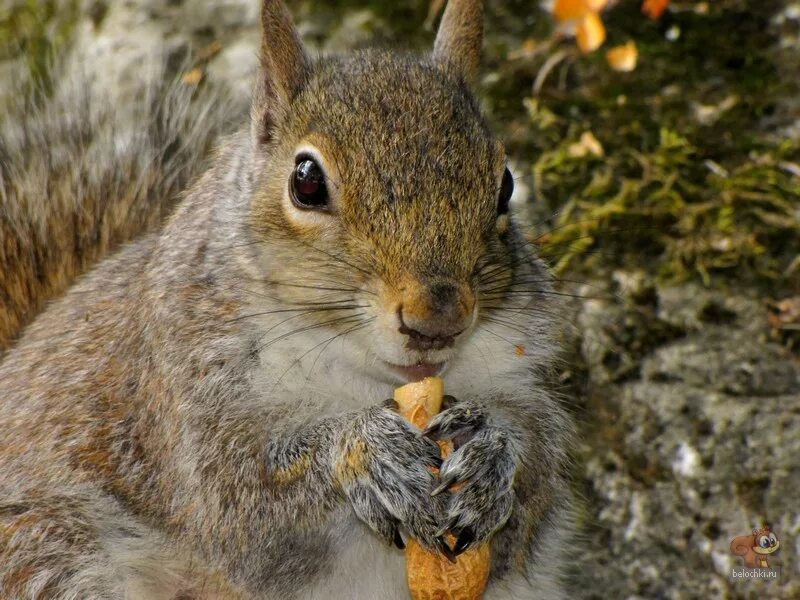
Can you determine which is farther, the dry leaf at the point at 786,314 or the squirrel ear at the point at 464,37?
the dry leaf at the point at 786,314

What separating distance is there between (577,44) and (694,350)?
1104mm

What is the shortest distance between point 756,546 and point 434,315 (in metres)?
1.13

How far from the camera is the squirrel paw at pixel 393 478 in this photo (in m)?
2.02

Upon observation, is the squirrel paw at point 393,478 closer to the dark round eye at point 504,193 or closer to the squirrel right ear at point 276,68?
the dark round eye at point 504,193

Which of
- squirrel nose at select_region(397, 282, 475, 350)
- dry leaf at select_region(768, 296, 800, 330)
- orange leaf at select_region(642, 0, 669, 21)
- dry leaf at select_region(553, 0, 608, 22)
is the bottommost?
dry leaf at select_region(768, 296, 800, 330)

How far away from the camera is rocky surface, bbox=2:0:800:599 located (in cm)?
256

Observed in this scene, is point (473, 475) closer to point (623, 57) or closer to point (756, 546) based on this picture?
point (756, 546)

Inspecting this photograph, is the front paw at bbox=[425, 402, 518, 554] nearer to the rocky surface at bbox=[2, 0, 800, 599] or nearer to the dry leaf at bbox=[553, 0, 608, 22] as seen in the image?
the rocky surface at bbox=[2, 0, 800, 599]

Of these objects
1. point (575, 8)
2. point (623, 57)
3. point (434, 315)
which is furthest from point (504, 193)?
point (575, 8)

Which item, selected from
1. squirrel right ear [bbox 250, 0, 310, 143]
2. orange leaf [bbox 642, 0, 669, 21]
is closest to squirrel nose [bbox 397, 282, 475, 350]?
squirrel right ear [bbox 250, 0, 310, 143]

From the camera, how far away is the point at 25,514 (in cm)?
227

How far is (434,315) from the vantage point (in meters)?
1.81

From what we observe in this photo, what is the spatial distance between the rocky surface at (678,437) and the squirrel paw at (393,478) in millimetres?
720

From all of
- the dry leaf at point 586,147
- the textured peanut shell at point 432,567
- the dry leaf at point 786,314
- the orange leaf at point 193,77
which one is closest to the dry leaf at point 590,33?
the dry leaf at point 586,147
